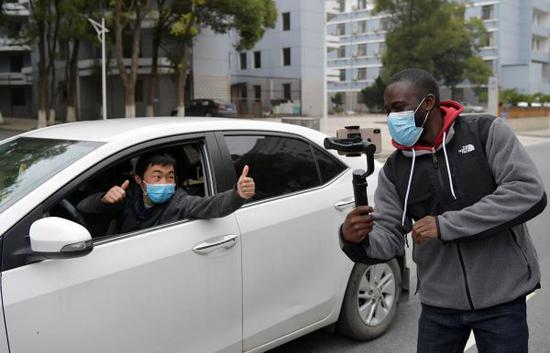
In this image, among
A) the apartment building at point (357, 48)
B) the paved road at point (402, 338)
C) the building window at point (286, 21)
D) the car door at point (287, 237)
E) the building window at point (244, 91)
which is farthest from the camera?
the apartment building at point (357, 48)

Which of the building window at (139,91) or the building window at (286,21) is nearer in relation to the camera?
the building window at (139,91)

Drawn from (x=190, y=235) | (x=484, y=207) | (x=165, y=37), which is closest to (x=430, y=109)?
(x=484, y=207)

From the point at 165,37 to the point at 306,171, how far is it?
31.8 metres

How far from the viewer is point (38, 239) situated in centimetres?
222

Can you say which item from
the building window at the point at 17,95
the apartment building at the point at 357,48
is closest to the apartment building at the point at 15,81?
the building window at the point at 17,95

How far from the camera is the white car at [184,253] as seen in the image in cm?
233

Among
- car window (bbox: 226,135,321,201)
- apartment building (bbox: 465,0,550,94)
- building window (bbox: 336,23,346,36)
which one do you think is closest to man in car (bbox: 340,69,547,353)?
car window (bbox: 226,135,321,201)

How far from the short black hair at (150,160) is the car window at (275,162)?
385 mm

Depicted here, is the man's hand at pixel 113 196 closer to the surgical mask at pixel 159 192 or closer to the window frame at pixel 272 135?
the surgical mask at pixel 159 192

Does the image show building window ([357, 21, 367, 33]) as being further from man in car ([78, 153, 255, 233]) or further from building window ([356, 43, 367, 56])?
man in car ([78, 153, 255, 233])

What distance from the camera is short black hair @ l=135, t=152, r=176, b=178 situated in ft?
10.1

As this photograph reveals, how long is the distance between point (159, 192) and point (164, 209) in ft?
0.30

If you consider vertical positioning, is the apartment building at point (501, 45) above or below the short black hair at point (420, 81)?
above

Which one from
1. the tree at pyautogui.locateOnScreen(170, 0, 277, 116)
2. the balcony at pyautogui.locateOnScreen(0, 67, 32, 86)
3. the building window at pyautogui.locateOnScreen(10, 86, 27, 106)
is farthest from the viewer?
the building window at pyautogui.locateOnScreen(10, 86, 27, 106)
